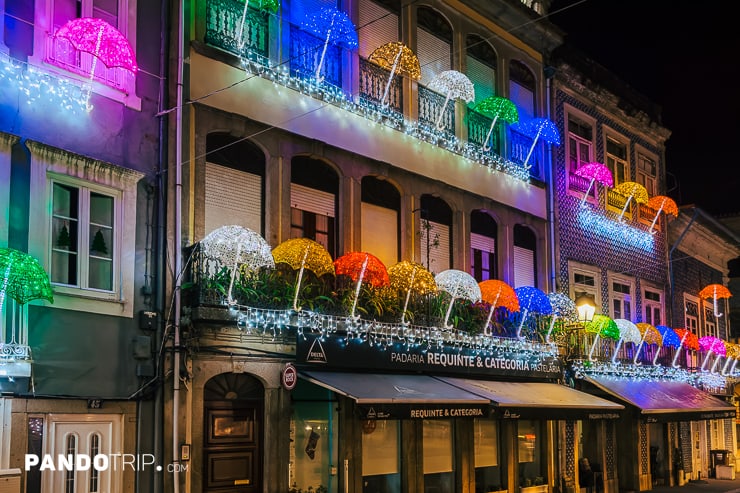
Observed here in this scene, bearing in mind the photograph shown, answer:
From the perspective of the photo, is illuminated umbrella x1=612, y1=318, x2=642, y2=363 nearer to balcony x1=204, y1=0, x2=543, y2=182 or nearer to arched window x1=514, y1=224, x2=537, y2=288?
arched window x1=514, y1=224, x2=537, y2=288

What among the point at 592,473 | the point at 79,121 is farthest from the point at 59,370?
the point at 592,473

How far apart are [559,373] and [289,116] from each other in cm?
997

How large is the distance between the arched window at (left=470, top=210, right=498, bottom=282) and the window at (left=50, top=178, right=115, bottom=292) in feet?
31.3

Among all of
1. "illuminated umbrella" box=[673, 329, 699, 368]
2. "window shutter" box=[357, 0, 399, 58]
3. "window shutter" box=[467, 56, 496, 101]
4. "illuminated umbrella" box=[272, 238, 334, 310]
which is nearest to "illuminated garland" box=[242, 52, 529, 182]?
"window shutter" box=[357, 0, 399, 58]

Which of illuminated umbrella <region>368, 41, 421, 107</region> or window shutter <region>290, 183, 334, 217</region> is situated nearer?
window shutter <region>290, 183, 334, 217</region>

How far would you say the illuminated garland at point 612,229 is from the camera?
2462cm

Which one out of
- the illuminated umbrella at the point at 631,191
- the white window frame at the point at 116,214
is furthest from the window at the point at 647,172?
the white window frame at the point at 116,214

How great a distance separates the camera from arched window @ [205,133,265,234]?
1477cm

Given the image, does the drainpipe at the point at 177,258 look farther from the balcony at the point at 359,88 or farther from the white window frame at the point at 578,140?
the white window frame at the point at 578,140

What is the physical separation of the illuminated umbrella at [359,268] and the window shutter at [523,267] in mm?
6815

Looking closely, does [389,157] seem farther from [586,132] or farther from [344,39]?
[586,132]

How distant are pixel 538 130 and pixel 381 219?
574cm

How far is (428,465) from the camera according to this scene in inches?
722

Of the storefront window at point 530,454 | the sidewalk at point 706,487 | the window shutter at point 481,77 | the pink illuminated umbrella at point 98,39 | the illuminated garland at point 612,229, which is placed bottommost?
the sidewalk at point 706,487
